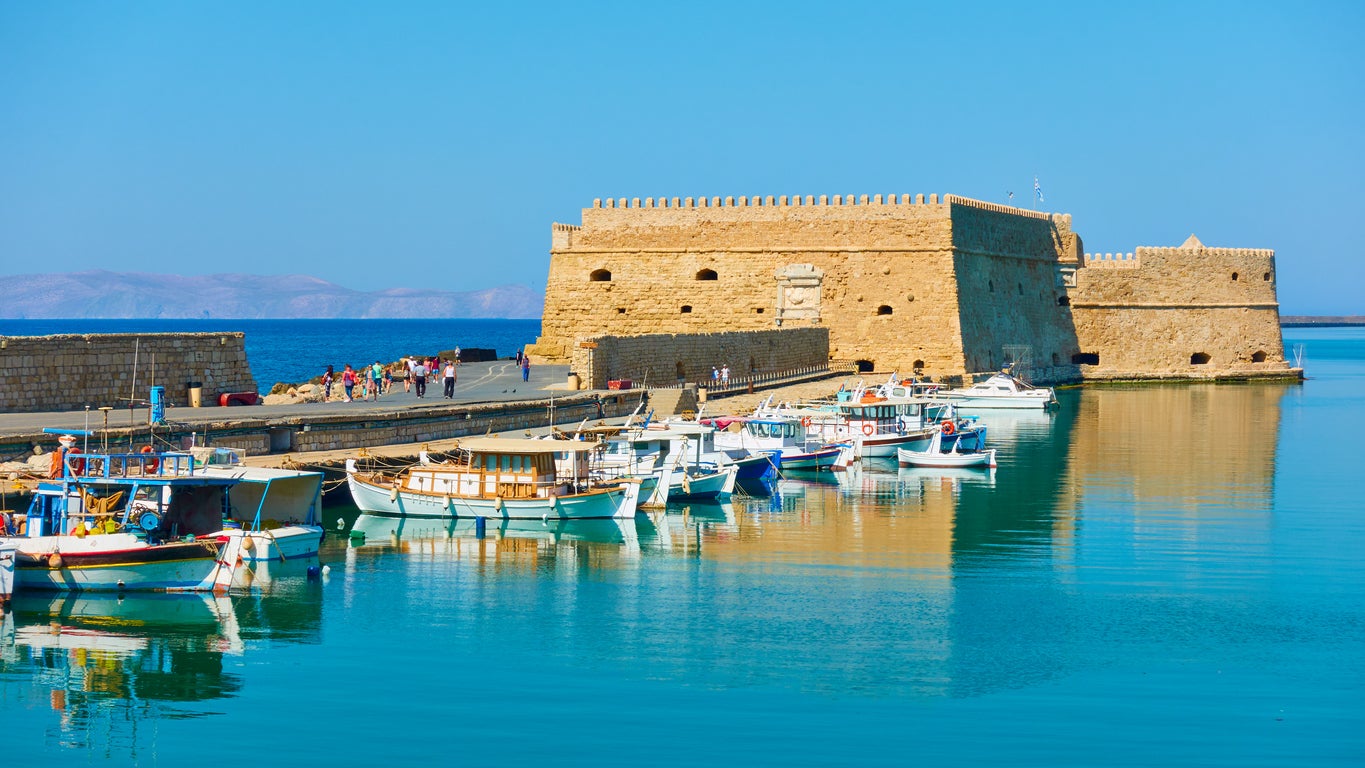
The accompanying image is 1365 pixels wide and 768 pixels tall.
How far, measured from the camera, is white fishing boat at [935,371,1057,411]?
118 ft

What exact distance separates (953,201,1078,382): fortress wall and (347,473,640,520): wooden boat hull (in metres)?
19.2

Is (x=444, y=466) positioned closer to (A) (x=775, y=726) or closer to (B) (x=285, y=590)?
(B) (x=285, y=590)

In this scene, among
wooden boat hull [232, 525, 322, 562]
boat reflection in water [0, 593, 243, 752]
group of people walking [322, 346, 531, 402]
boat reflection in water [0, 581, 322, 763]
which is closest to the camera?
boat reflection in water [0, 581, 322, 763]

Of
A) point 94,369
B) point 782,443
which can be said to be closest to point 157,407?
point 94,369

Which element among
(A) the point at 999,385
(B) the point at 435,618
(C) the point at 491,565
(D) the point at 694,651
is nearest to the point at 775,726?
(D) the point at 694,651

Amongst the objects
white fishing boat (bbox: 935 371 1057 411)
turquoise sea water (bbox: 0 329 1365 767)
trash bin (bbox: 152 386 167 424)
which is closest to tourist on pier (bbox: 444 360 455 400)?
turquoise sea water (bbox: 0 329 1365 767)

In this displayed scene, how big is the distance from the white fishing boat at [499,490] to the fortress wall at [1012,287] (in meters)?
19.3

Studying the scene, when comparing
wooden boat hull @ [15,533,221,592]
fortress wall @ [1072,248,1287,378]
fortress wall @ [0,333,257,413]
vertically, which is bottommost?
wooden boat hull @ [15,533,221,592]

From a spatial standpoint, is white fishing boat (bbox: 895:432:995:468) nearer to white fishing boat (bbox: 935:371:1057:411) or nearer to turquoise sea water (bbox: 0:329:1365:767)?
turquoise sea water (bbox: 0:329:1365:767)

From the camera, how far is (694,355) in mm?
32188

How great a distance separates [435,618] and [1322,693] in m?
7.28

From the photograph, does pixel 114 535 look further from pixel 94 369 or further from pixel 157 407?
pixel 94 369

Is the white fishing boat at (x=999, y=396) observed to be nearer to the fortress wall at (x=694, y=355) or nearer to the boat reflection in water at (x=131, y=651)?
the fortress wall at (x=694, y=355)

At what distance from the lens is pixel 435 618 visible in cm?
1432
